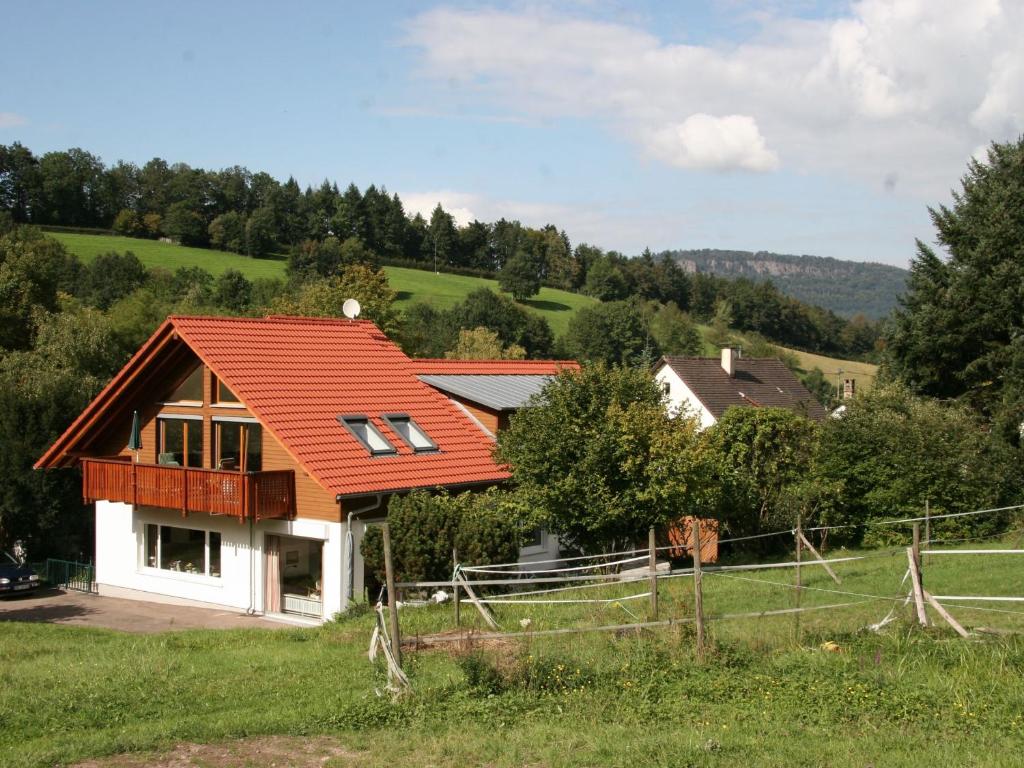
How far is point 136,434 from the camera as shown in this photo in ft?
84.4

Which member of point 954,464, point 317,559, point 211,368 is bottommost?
point 317,559

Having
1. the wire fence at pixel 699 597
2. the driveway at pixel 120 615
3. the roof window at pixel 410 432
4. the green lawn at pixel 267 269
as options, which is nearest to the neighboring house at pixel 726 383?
the roof window at pixel 410 432

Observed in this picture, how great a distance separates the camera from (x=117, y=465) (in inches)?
998

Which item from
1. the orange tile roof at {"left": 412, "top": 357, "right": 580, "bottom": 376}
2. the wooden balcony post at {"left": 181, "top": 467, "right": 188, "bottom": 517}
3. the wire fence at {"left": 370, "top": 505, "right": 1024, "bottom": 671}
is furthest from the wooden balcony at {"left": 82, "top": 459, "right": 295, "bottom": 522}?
the orange tile roof at {"left": 412, "top": 357, "right": 580, "bottom": 376}

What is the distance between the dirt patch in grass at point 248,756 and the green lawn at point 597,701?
104mm

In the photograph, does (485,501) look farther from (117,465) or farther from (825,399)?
(825,399)

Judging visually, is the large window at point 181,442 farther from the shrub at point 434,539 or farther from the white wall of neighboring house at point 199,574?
the shrub at point 434,539

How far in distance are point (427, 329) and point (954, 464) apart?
208 ft

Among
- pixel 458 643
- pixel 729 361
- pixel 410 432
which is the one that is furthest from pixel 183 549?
pixel 729 361

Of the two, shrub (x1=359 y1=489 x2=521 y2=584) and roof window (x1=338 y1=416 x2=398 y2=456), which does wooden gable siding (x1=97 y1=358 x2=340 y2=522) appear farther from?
roof window (x1=338 y1=416 x2=398 y2=456)

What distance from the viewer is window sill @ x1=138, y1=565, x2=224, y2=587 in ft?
80.2

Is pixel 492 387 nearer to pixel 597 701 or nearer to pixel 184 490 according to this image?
pixel 184 490

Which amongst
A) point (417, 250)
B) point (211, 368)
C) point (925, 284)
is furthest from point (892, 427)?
point (417, 250)

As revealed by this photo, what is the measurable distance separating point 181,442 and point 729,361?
34.7 metres
